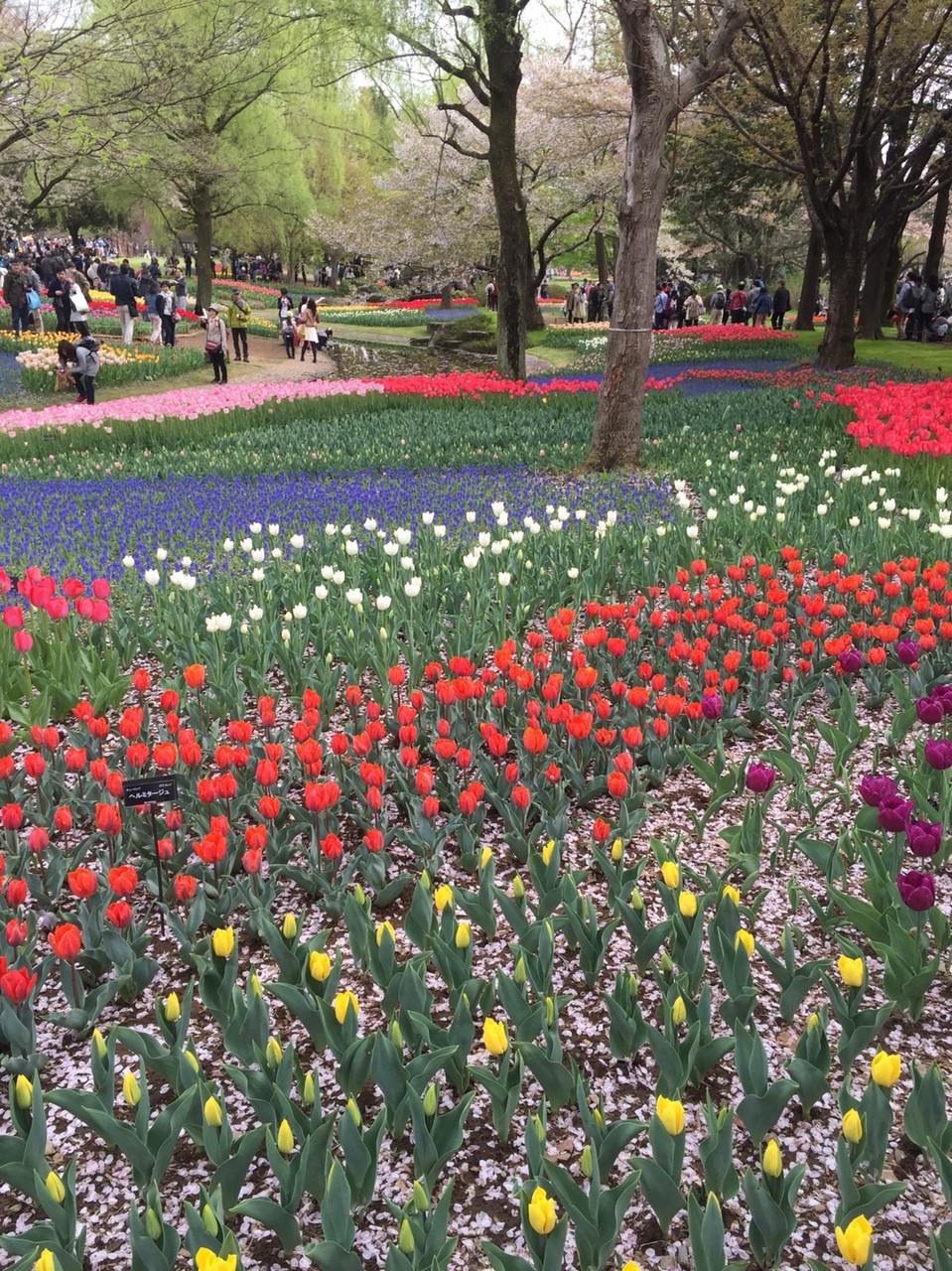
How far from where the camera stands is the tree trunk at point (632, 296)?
7.89m

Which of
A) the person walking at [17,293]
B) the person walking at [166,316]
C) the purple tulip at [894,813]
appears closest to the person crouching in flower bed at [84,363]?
the person walking at [166,316]

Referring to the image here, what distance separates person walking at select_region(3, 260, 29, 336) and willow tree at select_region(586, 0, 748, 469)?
60.7 ft

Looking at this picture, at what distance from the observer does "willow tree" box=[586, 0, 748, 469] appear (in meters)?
7.71

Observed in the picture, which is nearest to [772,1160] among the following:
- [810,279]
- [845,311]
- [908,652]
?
[908,652]

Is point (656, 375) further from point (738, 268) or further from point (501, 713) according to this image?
point (738, 268)

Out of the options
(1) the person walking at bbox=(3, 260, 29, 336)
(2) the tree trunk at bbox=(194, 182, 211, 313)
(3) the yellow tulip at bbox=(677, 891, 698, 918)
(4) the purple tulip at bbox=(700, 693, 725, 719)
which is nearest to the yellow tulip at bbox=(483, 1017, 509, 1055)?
(3) the yellow tulip at bbox=(677, 891, 698, 918)

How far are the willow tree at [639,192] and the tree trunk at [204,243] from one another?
23489mm

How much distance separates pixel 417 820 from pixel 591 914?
0.69 metres

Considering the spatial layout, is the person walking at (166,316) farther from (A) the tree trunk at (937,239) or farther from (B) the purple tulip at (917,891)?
(B) the purple tulip at (917,891)

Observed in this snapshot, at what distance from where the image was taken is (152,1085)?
7.55ft

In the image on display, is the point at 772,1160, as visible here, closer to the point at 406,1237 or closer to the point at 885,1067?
the point at 885,1067

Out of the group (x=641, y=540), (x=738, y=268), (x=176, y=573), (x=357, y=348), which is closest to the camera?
(x=176, y=573)

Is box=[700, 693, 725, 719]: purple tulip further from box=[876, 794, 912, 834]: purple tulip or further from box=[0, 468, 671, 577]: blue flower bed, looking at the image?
box=[0, 468, 671, 577]: blue flower bed

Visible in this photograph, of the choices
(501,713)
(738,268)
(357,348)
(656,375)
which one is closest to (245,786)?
(501,713)
